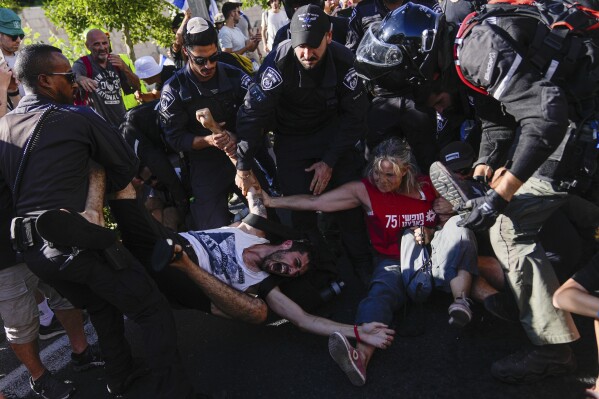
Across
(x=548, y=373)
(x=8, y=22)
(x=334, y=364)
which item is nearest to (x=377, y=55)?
(x=334, y=364)

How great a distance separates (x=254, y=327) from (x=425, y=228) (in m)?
1.27

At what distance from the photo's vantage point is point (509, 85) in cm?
215

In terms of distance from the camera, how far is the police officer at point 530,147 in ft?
6.99

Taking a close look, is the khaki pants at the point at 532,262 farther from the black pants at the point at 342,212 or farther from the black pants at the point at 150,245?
the black pants at the point at 150,245

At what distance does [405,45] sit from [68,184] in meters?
1.89

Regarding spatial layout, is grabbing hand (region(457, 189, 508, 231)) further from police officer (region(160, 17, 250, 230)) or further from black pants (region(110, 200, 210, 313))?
police officer (region(160, 17, 250, 230))

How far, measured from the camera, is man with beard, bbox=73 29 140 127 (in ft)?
16.1

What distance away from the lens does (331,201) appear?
11.3 ft

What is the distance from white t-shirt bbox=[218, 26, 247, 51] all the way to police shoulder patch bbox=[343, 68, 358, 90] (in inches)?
145

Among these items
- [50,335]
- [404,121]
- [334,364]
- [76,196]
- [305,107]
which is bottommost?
[50,335]

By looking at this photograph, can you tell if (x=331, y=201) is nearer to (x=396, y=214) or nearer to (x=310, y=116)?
(x=396, y=214)

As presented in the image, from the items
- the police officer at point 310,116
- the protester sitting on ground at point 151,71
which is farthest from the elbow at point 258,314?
the protester sitting on ground at point 151,71

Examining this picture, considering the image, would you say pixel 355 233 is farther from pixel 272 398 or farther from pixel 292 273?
pixel 272 398

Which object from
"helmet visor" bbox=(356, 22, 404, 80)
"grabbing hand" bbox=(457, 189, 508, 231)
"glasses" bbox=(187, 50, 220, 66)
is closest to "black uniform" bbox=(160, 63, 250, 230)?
"glasses" bbox=(187, 50, 220, 66)
